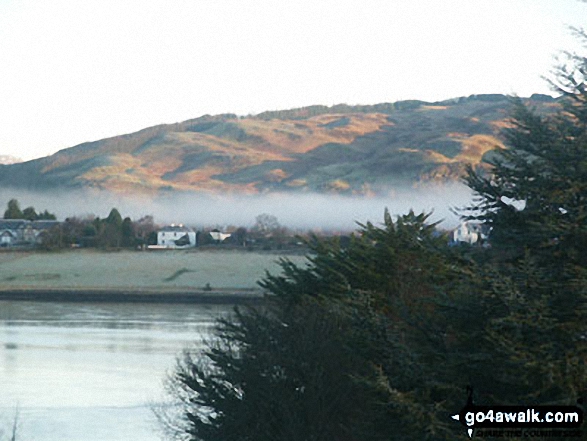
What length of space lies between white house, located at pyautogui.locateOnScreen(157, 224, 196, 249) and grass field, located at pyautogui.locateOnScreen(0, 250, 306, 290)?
10700mm

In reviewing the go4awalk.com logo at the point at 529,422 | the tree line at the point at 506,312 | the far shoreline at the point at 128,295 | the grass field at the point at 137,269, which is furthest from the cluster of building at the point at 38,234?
the go4awalk.com logo at the point at 529,422

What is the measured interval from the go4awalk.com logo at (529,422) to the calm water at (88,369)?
47.5 feet

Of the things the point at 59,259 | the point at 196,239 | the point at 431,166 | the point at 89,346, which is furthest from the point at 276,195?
the point at 89,346

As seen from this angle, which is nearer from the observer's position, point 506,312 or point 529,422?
point 529,422

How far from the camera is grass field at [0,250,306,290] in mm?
80188

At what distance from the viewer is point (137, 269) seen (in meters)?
84.8

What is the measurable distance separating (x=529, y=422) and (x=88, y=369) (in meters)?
26.2

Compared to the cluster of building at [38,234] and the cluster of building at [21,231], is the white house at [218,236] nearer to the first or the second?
the cluster of building at [38,234]

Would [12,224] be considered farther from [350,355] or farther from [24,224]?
[350,355]

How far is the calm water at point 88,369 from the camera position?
23359 mm

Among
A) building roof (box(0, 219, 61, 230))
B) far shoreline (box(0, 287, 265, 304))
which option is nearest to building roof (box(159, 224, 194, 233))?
building roof (box(0, 219, 61, 230))

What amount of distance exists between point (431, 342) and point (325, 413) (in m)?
4.37

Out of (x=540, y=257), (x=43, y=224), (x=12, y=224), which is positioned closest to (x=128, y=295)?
(x=43, y=224)

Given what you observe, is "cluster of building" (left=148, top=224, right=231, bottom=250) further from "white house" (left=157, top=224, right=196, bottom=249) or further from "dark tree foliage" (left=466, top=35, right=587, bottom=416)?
"dark tree foliage" (left=466, top=35, right=587, bottom=416)
